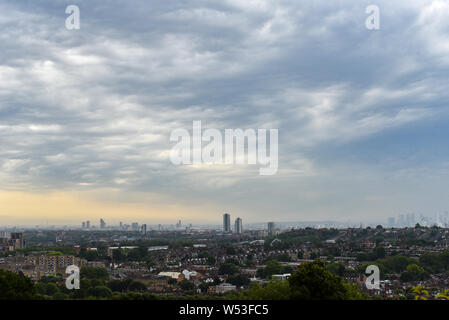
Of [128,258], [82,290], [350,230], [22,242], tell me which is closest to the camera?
[82,290]

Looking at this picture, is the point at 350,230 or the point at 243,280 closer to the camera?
the point at 243,280

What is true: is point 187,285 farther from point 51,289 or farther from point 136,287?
point 51,289

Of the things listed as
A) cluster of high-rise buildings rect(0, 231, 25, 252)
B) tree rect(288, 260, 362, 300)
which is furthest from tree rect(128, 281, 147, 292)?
cluster of high-rise buildings rect(0, 231, 25, 252)

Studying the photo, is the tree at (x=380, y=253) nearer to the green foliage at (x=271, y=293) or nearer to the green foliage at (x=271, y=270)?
the green foliage at (x=271, y=270)

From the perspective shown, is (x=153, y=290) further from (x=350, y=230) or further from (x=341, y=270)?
(x=350, y=230)
